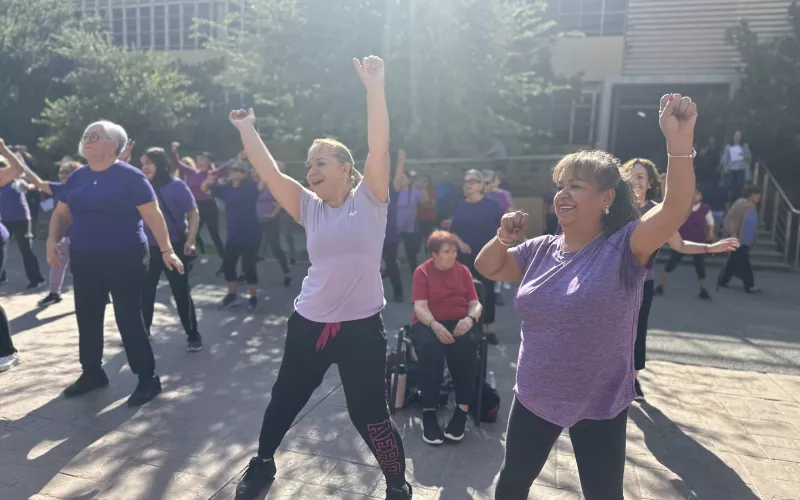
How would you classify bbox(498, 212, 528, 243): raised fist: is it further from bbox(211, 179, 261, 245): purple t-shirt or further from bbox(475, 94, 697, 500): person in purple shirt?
bbox(211, 179, 261, 245): purple t-shirt

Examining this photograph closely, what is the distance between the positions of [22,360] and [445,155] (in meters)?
9.35

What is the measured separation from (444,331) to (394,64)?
6801 millimetres

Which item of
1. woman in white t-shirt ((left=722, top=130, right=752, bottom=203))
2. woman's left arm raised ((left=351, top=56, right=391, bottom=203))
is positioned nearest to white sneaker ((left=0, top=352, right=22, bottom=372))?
woman's left arm raised ((left=351, top=56, right=391, bottom=203))

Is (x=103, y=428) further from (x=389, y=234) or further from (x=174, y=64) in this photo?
(x=174, y=64)

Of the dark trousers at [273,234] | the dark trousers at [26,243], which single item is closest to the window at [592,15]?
the dark trousers at [273,234]

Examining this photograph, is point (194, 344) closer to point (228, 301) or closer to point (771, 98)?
point (228, 301)

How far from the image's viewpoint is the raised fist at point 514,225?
2.23 meters

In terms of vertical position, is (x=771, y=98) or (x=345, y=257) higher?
(x=771, y=98)

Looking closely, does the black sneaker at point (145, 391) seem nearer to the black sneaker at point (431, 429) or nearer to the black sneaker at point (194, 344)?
the black sneaker at point (194, 344)

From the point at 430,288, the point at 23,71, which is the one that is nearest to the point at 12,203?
the point at 430,288

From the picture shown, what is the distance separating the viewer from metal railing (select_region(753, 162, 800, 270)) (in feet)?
35.0

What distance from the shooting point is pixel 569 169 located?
211 centimetres

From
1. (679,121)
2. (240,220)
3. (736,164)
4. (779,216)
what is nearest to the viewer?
(679,121)

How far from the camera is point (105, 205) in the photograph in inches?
154
